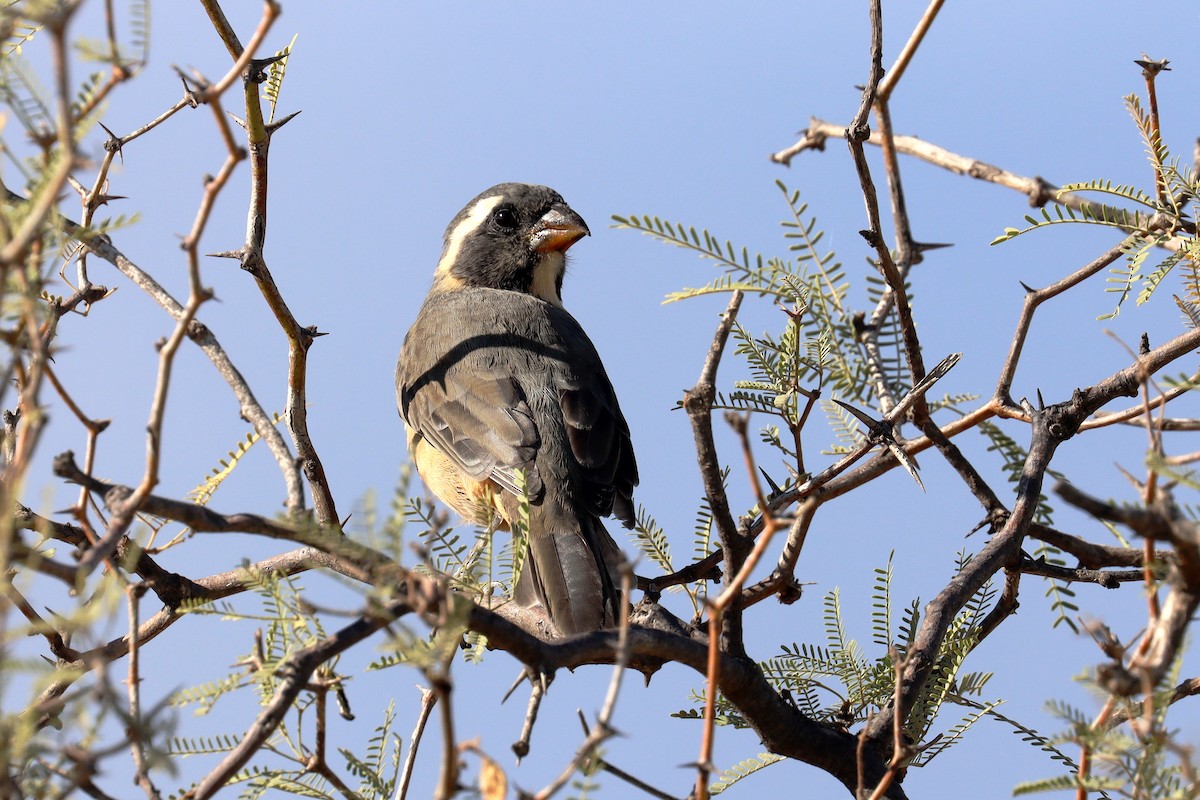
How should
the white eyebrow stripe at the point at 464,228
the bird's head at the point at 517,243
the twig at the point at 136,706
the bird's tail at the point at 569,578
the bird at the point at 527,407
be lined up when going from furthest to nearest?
1. the white eyebrow stripe at the point at 464,228
2. the bird's head at the point at 517,243
3. the bird at the point at 527,407
4. the bird's tail at the point at 569,578
5. the twig at the point at 136,706

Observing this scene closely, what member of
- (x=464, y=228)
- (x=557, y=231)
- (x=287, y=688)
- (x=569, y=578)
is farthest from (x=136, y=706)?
(x=464, y=228)

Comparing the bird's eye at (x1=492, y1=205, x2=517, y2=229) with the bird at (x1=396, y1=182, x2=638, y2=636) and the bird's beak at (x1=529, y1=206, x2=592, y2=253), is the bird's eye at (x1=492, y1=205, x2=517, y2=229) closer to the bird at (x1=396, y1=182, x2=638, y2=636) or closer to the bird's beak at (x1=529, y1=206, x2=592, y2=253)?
the bird at (x1=396, y1=182, x2=638, y2=636)

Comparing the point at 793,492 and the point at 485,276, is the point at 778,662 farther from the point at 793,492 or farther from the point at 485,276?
the point at 485,276

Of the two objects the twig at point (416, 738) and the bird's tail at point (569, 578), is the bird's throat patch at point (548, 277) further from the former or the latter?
the twig at point (416, 738)

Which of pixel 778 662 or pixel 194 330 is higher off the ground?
pixel 194 330

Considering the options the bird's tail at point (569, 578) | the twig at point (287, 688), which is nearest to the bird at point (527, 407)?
the bird's tail at point (569, 578)

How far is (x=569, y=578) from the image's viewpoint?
4.52 m

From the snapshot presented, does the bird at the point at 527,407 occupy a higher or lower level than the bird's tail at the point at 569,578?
higher

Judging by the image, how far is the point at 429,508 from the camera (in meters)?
3.81

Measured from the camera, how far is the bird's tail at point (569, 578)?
173 inches

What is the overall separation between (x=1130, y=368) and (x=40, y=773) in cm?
331

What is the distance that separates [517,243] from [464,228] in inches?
18.6

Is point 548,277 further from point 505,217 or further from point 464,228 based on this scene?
point 464,228

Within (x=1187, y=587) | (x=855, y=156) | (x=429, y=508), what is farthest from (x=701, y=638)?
(x=1187, y=587)
